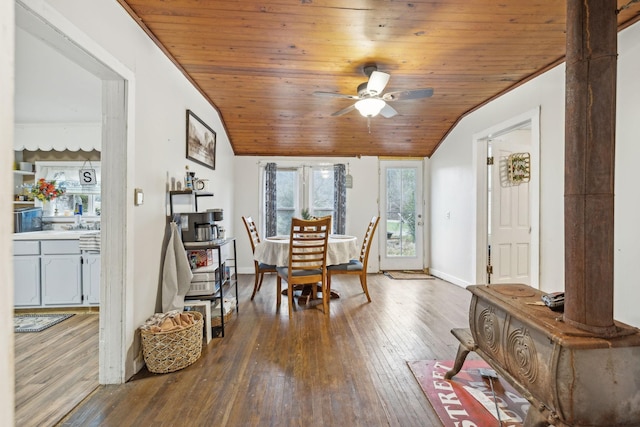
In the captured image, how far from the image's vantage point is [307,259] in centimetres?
309

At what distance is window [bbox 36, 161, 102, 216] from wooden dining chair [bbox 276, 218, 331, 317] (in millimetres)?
2894

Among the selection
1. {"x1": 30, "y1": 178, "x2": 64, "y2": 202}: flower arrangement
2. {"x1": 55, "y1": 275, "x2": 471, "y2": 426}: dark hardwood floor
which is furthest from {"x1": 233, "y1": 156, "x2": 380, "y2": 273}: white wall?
{"x1": 30, "y1": 178, "x2": 64, "y2": 202}: flower arrangement

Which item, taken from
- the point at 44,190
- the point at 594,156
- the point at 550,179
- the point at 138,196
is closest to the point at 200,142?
the point at 138,196

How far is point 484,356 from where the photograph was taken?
1639 millimetres

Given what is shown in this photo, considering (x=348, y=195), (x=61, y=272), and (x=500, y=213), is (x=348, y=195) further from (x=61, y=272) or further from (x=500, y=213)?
(x=61, y=272)

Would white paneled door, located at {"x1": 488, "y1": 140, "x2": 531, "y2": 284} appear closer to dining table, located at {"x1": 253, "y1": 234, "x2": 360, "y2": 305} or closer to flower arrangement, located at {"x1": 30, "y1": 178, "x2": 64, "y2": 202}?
dining table, located at {"x1": 253, "y1": 234, "x2": 360, "y2": 305}

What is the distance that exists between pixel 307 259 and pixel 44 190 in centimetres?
350

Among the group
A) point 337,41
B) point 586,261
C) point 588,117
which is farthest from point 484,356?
point 337,41

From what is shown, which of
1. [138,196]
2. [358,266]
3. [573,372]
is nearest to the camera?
[573,372]

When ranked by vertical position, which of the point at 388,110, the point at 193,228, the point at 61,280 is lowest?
the point at 61,280

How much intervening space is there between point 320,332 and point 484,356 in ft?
4.60

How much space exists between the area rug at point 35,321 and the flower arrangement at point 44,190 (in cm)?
148

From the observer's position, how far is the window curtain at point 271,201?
5.08 m

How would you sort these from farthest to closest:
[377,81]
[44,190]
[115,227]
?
[44,190] → [377,81] → [115,227]
